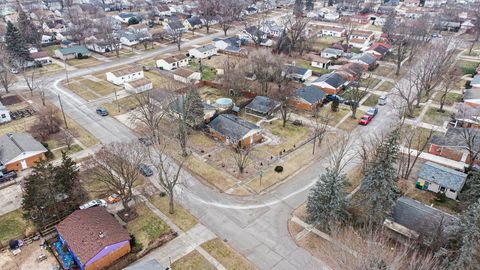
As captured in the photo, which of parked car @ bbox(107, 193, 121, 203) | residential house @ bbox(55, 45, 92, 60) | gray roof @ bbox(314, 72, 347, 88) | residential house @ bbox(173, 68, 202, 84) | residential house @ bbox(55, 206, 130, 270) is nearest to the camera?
residential house @ bbox(55, 206, 130, 270)

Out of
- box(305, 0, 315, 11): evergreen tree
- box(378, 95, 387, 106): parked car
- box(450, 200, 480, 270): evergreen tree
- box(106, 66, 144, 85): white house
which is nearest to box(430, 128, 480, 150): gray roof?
box(378, 95, 387, 106): parked car

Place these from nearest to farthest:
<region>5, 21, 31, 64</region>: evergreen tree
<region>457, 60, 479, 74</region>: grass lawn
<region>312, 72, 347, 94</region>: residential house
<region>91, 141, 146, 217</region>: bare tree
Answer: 1. <region>91, 141, 146, 217</region>: bare tree
2. <region>312, 72, 347, 94</region>: residential house
3. <region>457, 60, 479, 74</region>: grass lawn
4. <region>5, 21, 31, 64</region>: evergreen tree

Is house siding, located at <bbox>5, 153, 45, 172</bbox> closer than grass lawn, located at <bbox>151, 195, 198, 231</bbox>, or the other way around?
grass lawn, located at <bbox>151, 195, 198, 231</bbox>

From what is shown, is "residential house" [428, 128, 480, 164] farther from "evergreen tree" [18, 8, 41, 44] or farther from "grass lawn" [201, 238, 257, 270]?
"evergreen tree" [18, 8, 41, 44]

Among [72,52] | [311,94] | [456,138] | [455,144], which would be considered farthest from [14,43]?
[456,138]

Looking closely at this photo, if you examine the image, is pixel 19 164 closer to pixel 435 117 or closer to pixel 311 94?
pixel 311 94
